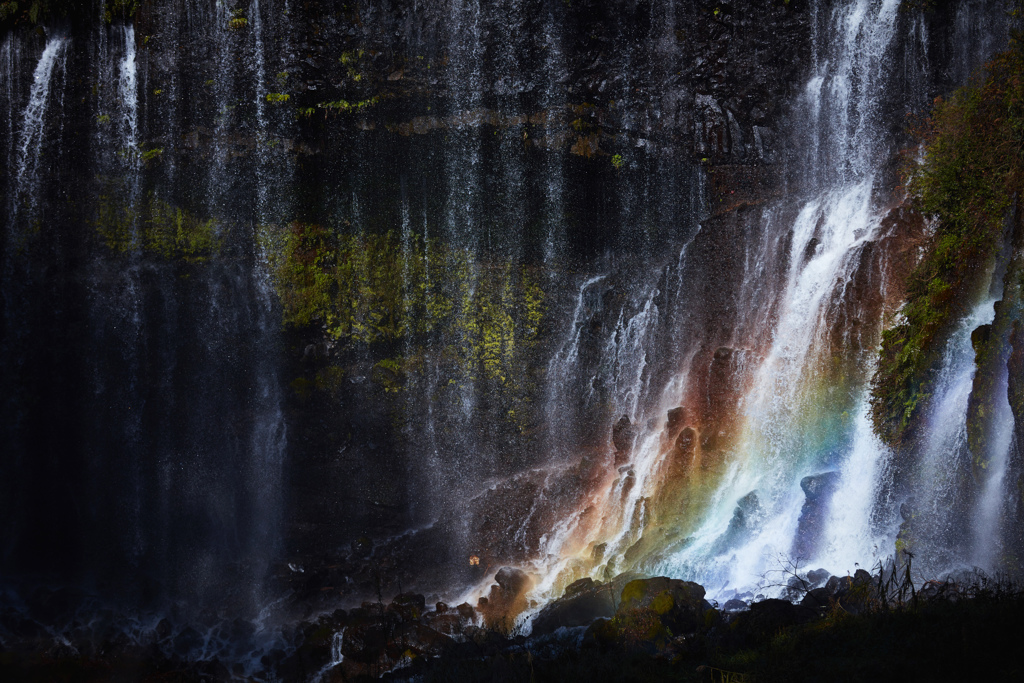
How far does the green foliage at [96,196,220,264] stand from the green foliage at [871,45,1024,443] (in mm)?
9455

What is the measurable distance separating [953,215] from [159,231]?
10686mm

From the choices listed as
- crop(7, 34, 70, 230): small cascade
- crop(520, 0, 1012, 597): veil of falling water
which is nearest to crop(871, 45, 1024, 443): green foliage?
crop(520, 0, 1012, 597): veil of falling water

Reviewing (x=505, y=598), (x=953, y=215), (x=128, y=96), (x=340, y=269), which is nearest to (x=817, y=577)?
(x=505, y=598)

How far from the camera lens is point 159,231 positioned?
34.0 feet

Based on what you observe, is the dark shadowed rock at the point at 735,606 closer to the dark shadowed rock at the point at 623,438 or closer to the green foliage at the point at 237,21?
the dark shadowed rock at the point at 623,438

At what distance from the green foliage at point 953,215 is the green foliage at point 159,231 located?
9.46 meters

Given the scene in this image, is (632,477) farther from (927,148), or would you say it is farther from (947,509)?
(927,148)

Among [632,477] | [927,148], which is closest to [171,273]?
[632,477]

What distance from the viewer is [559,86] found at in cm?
995

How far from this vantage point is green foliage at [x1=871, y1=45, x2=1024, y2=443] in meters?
7.76

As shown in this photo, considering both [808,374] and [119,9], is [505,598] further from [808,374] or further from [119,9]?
[119,9]

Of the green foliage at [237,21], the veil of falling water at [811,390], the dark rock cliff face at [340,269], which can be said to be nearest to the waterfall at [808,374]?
the veil of falling water at [811,390]

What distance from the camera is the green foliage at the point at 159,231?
10.3 m

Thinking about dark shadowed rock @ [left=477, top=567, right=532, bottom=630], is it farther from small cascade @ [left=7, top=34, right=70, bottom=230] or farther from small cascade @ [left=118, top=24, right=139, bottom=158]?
small cascade @ [left=7, top=34, right=70, bottom=230]
